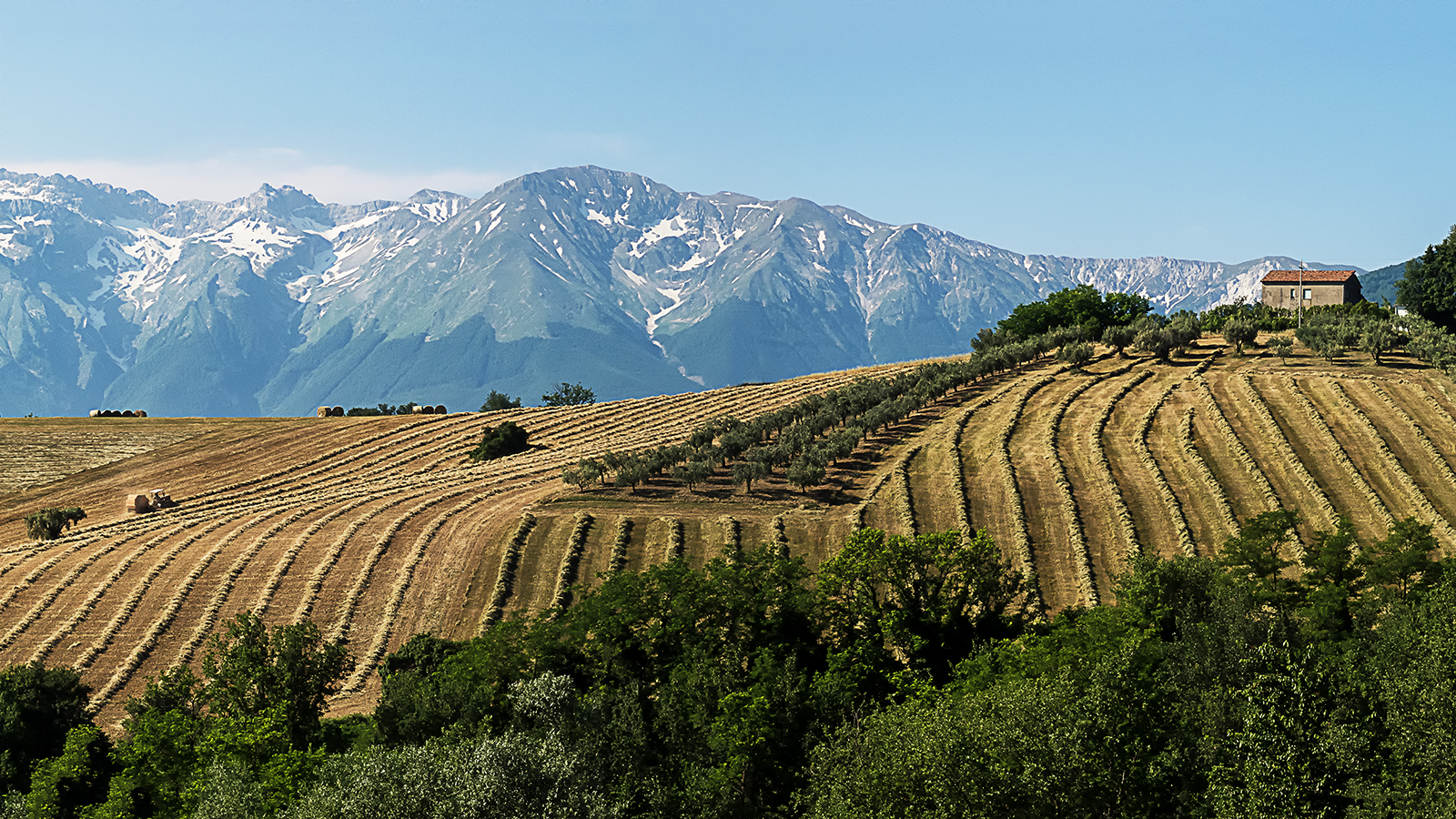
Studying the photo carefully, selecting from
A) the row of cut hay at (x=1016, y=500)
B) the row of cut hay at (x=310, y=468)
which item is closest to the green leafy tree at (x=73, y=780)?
the row of cut hay at (x=1016, y=500)

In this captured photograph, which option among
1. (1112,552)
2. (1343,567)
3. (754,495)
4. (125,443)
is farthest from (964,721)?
(125,443)

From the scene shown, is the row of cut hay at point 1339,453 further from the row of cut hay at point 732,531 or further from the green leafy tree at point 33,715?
the green leafy tree at point 33,715

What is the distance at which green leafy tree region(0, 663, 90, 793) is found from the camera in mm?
46719

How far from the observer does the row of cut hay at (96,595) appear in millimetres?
61688

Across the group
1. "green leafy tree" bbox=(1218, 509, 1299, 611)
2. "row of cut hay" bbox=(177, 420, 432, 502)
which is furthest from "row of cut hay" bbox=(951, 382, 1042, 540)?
"row of cut hay" bbox=(177, 420, 432, 502)

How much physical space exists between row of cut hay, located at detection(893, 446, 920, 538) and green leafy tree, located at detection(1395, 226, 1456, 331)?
72979 millimetres

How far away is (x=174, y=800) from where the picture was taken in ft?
136

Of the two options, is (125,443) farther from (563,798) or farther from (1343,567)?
(1343,567)

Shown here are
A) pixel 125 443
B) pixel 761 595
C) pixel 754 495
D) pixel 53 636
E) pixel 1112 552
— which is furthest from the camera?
pixel 125 443

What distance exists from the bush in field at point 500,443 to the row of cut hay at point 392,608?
74.2ft

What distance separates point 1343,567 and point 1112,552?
608 inches

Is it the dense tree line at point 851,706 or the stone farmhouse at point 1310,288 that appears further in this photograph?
the stone farmhouse at point 1310,288

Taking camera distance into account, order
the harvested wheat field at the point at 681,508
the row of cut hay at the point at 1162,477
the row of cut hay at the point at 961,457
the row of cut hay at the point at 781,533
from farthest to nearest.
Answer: the row of cut hay at the point at 961,457 → the row of cut hay at the point at 781,533 → the row of cut hay at the point at 1162,477 → the harvested wheat field at the point at 681,508

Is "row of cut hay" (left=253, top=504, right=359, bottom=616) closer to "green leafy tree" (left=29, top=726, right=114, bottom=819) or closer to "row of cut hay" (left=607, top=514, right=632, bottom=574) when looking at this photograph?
"green leafy tree" (left=29, top=726, right=114, bottom=819)
